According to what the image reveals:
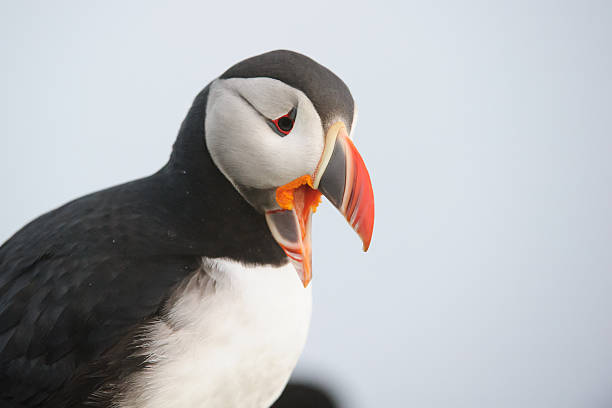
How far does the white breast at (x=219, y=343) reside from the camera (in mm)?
942

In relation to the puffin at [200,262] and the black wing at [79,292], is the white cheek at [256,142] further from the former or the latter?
the black wing at [79,292]

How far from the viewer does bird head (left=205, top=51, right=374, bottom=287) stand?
0.90 meters

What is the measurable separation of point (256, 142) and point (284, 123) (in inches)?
2.1

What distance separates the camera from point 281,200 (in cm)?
100

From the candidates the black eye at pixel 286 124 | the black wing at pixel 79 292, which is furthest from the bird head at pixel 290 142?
the black wing at pixel 79 292

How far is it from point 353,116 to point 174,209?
0.33 metres

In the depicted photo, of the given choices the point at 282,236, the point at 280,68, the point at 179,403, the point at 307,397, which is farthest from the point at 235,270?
the point at 307,397

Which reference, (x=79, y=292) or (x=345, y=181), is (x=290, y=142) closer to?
(x=345, y=181)

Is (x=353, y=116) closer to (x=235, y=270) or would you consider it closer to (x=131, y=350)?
(x=235, y=270)

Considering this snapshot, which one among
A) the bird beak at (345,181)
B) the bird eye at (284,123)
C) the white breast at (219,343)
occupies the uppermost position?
the bird eye at (284,123)

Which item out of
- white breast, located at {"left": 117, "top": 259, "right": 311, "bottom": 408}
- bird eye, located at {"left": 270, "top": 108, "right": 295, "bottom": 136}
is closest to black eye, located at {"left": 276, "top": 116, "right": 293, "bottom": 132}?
bird eye, located at {"left": 270, "top": 108, "right": 295, "bottom": 136}

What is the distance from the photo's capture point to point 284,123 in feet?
3.08

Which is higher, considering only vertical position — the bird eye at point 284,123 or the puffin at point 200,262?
the bird eye at point 284,123

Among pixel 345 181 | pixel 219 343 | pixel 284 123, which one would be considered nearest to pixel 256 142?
pixel 284 123
